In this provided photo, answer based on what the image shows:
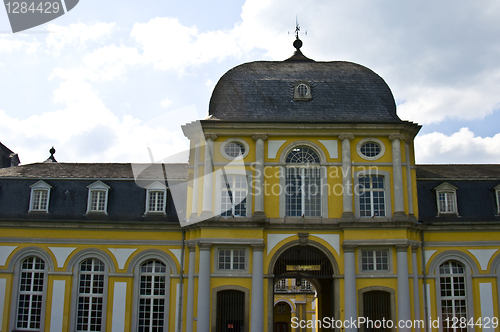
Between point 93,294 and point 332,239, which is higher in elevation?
point 332,239

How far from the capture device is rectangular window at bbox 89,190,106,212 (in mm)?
28719

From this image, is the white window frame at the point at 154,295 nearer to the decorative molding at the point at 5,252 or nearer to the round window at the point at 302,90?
the decorative molding at the point at 5,252

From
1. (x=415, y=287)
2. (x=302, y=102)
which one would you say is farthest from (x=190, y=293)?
(x=302, y=102)

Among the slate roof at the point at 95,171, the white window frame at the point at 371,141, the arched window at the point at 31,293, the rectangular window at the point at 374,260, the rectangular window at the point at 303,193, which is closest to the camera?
the rectangular window at the point at 374,260

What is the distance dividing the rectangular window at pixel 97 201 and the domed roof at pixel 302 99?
7721 millimetres

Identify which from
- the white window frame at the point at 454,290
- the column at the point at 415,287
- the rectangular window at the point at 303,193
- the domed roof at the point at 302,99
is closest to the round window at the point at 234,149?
the domed roof at the point at 302,99

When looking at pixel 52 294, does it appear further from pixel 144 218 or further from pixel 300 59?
pixel 300 59

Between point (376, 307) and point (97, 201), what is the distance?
15.6 meters

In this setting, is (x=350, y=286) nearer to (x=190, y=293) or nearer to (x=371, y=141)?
(x=371, y=141)

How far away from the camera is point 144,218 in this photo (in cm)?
2830

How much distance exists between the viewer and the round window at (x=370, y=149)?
26.4m

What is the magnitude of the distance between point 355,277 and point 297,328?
34.2 m

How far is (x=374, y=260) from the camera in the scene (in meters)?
25.0

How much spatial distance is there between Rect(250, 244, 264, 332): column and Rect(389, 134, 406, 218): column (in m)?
6.74
